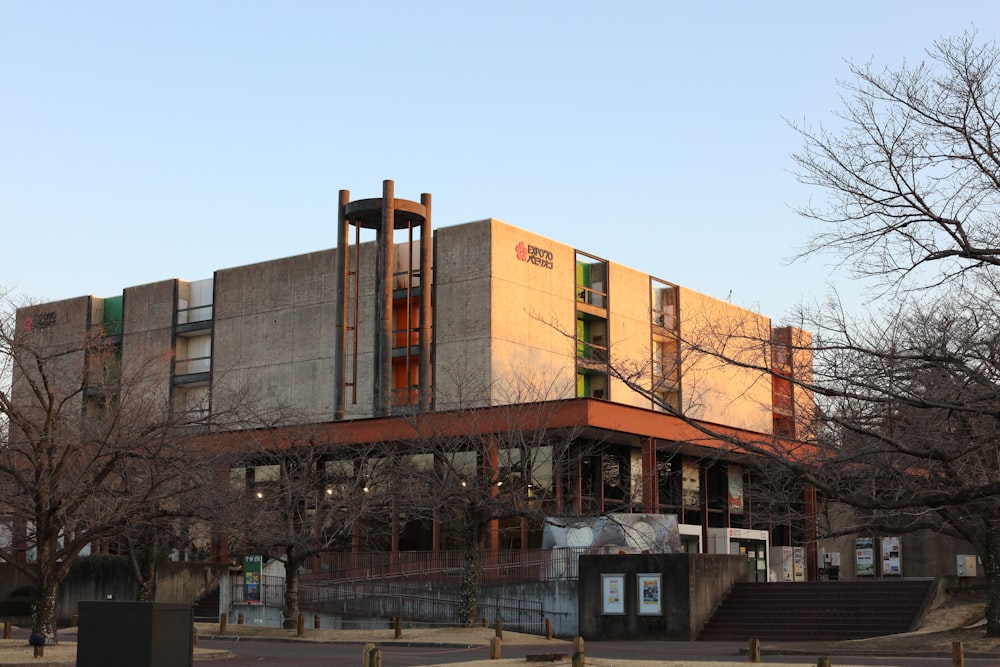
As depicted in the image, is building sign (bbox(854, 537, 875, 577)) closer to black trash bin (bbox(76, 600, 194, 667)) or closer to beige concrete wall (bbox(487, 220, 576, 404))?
beige concrete wall (bbox(487, 220, 576, 404))

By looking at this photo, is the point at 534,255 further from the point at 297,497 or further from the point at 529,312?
the point at 297,497

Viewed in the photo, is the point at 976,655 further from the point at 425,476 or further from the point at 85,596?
the point at 85,596

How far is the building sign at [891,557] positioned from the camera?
60.9 m

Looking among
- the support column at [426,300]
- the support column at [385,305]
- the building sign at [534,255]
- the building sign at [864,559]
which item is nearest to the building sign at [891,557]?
the building sign at [864,559]

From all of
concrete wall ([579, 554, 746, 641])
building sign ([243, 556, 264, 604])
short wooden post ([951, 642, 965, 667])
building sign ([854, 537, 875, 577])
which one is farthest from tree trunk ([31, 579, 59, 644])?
building sign ([854, 537, 875, 577])

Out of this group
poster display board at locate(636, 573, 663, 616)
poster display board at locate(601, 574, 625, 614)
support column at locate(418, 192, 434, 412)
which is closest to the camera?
poster display board at locate(636, 573, 663, 616)

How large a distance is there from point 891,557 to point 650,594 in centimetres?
2932

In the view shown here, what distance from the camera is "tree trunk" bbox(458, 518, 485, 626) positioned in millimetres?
36750

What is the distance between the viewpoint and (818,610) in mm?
36875

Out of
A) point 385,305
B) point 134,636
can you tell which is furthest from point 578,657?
point 385,305

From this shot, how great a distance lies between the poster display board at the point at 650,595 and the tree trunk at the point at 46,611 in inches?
677

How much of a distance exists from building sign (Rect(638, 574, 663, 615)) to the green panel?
1707 inches

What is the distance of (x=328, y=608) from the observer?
45.5m

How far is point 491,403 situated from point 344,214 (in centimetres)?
1269
